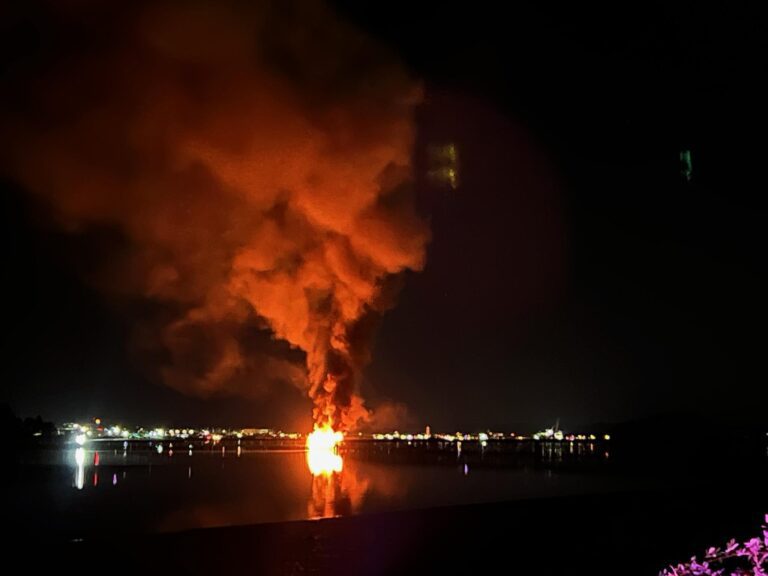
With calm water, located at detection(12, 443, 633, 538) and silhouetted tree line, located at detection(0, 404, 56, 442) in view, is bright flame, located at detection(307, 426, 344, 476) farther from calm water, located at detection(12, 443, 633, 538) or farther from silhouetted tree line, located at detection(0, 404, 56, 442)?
A: silhouetted tree line, located at detection(0, 404, 56, 442)

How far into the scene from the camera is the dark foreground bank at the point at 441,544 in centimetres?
1455

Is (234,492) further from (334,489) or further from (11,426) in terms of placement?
(11,426)

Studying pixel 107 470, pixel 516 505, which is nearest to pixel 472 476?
pixel 516 505

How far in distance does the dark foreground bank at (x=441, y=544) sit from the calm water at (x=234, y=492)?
2.75 meters

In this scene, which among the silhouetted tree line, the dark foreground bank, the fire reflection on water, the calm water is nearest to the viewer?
the dark foreground bank

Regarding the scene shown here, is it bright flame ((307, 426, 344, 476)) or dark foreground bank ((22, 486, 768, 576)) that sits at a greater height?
bright flame ((307, 426, 344, 476))

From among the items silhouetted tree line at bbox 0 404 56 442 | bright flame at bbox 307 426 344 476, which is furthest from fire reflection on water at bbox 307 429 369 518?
silhouetted tree line at bbox 0 404 56 442

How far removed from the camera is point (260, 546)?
15891 mm

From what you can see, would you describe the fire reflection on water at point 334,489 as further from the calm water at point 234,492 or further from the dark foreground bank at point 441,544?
the dark foreground bank at point 441,544

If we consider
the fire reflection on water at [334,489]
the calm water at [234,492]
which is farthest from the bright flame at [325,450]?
the calm water at [234,492]

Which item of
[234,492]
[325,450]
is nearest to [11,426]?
[325,450]

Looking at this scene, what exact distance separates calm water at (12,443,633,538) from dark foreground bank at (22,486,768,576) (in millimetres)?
2751

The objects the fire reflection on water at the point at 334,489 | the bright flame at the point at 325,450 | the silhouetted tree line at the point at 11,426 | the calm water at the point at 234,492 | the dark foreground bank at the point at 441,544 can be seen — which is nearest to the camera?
the dark foreground bank at the point at 441,544

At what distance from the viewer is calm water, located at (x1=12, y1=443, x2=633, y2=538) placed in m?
21.9
